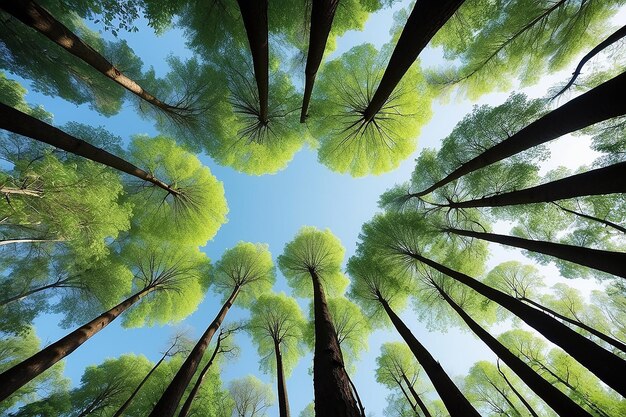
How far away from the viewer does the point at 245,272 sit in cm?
1377

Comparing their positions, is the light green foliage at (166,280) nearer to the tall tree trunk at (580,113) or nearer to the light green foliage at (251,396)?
the light green foliage at (251,396)

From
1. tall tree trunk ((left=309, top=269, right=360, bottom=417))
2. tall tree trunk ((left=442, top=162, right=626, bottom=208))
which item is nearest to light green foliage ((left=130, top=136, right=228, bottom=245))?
tall tree trunk ((left=309, top=269, right=360, bottom=417))

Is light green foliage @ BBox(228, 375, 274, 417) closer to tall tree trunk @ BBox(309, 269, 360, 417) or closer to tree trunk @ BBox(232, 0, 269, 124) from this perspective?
tall tree trunk @ BBox(309, 269, 360, 417)

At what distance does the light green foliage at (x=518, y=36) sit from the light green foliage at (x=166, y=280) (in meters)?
14.8

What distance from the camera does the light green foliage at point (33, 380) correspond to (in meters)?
11.6

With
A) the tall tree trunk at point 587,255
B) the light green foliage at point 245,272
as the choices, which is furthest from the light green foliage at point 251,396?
the tall tree trunk at point 587,255

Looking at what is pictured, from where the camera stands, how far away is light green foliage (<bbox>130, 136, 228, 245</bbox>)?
1042 cm

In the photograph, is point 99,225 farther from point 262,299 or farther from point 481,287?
point 481,287

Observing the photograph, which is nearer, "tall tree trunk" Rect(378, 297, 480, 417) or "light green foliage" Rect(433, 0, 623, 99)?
"tall tree trunk" Rect(378, 297, 480, 417)

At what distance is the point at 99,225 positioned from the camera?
27.0 ft

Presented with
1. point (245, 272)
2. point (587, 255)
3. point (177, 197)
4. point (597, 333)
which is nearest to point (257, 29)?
point (587, 255)

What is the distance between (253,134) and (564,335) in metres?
11.0

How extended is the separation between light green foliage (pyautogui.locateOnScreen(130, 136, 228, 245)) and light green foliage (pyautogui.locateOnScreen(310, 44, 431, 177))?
17.8 ft

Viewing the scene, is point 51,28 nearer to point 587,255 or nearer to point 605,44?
point 605,44
